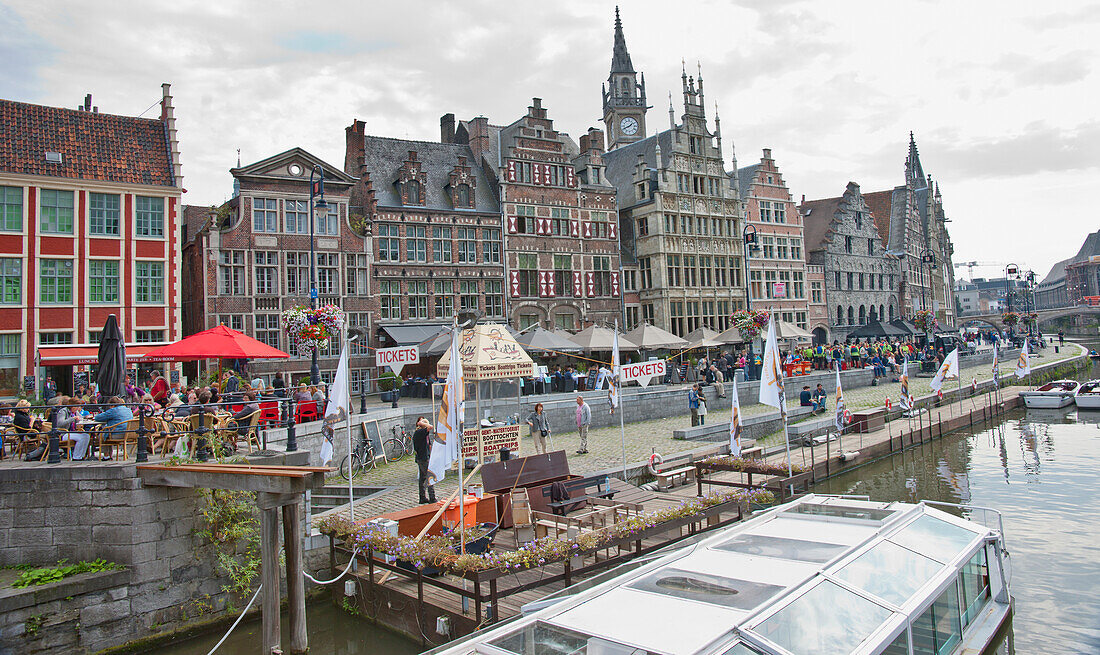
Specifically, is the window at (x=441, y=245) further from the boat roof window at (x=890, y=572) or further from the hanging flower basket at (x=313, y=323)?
the boat roof window at (x=890, y=572)

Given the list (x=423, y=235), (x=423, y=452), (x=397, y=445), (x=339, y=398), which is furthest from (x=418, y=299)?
(x=339, y=398)

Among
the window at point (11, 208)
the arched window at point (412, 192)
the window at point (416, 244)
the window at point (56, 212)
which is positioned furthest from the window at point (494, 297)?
the window at point (11, 208)

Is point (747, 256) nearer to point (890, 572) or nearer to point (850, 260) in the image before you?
point (850, 260)

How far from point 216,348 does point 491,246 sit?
20.5 metres

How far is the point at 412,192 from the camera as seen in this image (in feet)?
110

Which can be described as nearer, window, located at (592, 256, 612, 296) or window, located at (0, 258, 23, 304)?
window, located at (0, 258, 23, 304)

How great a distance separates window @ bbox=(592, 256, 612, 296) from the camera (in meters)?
39.3

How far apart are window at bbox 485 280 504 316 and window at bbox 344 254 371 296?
6.33 metres

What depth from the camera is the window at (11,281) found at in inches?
914

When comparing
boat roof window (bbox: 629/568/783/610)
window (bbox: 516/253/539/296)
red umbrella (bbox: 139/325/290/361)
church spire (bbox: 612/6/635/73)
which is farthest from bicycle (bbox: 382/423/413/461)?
church spire (bbox: 612/6/635/73)

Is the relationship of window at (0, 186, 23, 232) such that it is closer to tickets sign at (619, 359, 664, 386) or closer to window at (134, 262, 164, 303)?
window at (134, 262, 164, 303)

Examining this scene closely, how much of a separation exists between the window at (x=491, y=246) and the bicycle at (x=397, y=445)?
1627cm

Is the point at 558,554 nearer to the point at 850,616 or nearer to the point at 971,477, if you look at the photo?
the point at 850,616

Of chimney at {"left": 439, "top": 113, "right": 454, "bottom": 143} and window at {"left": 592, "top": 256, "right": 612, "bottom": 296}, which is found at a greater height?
chimney at {"left": 439, "top": 113, "right": 454, "bottom": 143}
